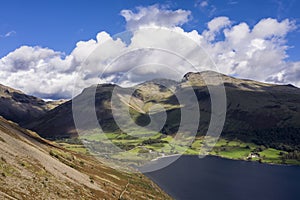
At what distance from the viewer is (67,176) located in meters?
77.9

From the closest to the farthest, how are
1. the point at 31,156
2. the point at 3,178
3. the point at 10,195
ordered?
the point at 10,195 < the point at 3,178 < the point at 31,156

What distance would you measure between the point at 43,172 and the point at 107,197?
19.4 meters

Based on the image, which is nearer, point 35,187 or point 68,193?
point 35,187

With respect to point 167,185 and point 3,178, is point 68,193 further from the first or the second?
point 167,185

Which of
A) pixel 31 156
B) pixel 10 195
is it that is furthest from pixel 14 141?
pixel 10 195

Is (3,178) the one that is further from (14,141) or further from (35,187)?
(14,141)

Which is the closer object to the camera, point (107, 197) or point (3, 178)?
A: point (3, 178)

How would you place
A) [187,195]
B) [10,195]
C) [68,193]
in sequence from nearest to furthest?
[10,195] < [68,193] < [187,195]

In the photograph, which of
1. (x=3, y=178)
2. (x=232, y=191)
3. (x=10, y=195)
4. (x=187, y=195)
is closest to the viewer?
(x=10, y=195)

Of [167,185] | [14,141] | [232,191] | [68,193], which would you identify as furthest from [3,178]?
[232,191]

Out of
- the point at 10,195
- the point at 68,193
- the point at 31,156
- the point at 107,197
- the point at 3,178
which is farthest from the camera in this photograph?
the point at 107,197

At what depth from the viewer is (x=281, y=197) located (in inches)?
7411

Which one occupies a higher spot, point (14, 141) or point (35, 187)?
point (14, 141)

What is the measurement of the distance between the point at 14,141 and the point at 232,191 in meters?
151
